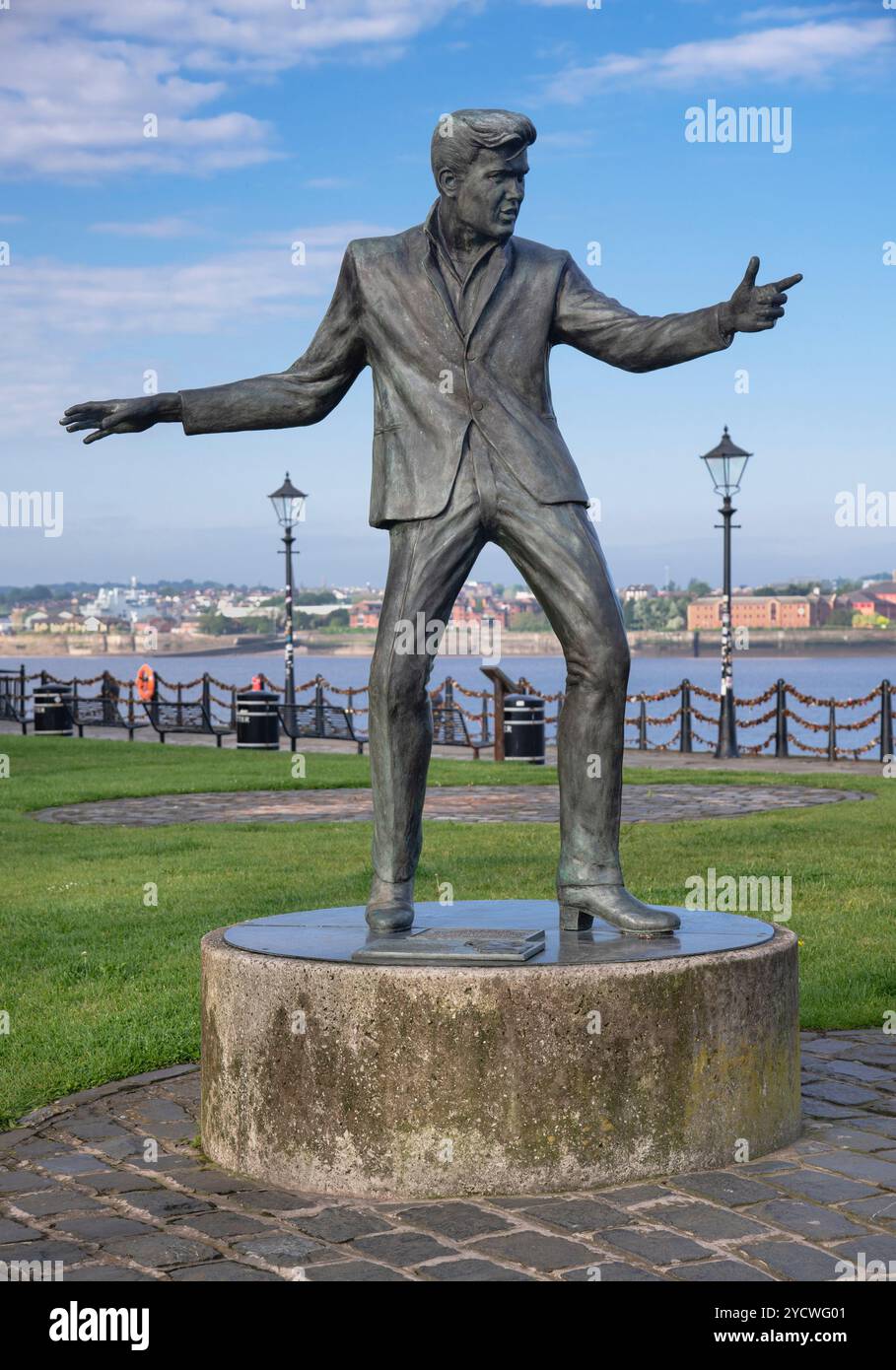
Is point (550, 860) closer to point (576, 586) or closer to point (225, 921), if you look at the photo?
point (225, 921)

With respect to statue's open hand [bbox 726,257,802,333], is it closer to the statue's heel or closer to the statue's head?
the statue's head

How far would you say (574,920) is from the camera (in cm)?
523

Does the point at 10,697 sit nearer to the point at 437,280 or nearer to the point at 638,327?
the point at 437,280

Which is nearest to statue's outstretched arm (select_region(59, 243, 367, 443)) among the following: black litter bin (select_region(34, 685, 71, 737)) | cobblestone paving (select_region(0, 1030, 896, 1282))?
cobblestone paving (select_region(0, 1030, 896, 1282))

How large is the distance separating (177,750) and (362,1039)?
19.8 meters

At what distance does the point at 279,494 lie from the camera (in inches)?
1183

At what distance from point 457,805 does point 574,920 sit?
35.2 ft

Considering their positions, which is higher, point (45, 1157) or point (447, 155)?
point (447, 155)

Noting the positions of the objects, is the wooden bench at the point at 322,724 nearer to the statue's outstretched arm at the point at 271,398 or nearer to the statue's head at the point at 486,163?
the statue's outstretched arm at the point at 271,398

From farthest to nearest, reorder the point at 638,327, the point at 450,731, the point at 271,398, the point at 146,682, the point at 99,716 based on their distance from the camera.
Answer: the point at 146,682, the point at 99,716, the point at 450,731, the point at 271,398, the point at 638,327

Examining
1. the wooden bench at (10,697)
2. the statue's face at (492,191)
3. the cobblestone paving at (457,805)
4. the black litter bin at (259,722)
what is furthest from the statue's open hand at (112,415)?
the wooden bench at (10,697)

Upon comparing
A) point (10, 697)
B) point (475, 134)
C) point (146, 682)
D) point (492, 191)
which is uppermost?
point (475, 134)

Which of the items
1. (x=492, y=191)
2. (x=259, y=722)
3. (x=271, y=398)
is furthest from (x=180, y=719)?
(x=492, y=191)
